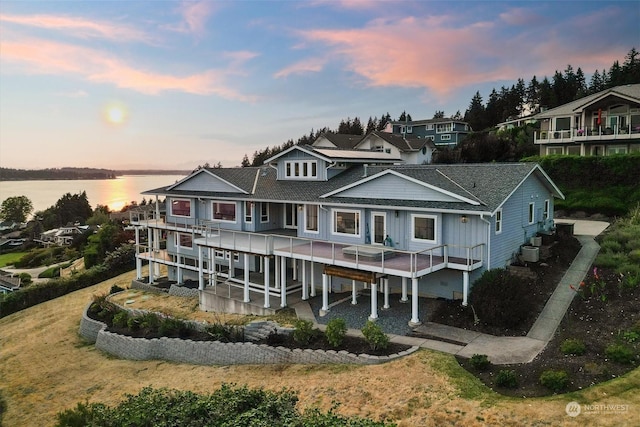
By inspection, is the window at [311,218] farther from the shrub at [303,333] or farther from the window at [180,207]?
the window at [180,207]

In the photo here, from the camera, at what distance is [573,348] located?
13453 millimetres

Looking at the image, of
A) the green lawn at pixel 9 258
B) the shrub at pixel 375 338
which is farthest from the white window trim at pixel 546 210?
the green lawn at pixel 9 258

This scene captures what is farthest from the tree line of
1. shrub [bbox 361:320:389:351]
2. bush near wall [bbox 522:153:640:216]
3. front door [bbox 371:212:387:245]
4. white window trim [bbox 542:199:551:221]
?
shrub [bbox 361:320:389:351]

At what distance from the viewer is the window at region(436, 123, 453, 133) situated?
257ft

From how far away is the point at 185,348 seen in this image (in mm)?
19531

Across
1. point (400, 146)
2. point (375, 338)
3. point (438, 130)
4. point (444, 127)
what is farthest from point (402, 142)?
point (375, 338)

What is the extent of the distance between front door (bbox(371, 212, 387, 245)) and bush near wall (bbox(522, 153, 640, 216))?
63.2 feet

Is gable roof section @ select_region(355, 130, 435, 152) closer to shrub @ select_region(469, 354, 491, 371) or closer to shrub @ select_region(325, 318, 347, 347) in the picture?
shrub @ select_region(325, 318, 347, 347)

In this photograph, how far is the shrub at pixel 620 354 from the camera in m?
12.5

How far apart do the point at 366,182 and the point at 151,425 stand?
14.1 metres

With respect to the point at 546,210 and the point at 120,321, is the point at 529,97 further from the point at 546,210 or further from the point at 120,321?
the point at 120,321

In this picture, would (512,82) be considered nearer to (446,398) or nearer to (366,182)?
(366,182)

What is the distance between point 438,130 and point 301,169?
2299 inches

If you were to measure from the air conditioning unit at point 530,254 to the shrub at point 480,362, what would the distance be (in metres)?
8.84
